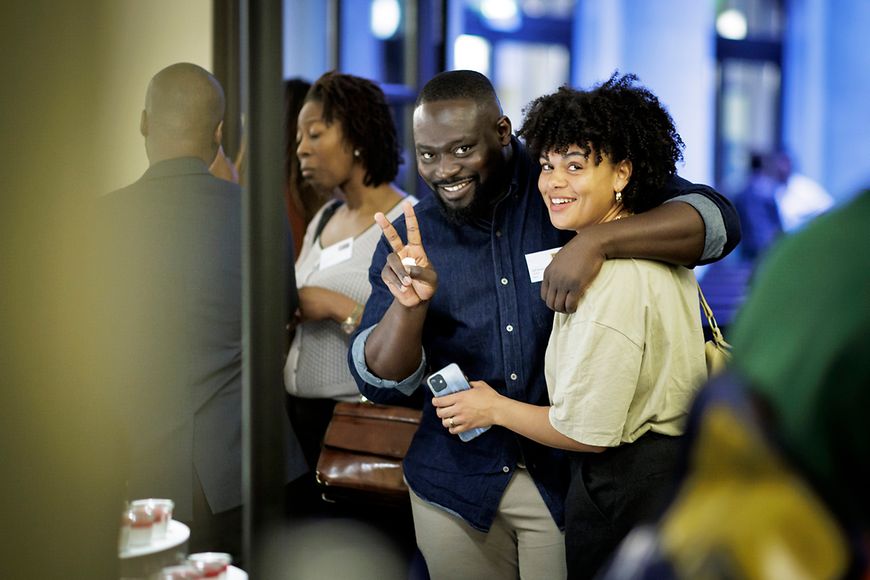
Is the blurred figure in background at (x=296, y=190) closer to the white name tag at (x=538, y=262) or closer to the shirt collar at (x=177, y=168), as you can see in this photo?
the white name tag at (x=538, y=262)

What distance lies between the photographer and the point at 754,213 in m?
9.47

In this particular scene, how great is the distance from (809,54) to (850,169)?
1.67 m

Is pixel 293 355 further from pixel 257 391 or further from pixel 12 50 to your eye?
pixel 12 50

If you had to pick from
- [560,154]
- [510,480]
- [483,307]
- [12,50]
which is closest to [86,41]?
[12,50]

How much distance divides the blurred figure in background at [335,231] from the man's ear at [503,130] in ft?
2.28

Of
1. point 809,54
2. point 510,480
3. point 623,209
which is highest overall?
→ point 809,54

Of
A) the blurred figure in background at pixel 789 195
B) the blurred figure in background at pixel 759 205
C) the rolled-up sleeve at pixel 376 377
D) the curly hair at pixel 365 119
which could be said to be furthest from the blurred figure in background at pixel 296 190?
the blurred figure in background at pixel 789 195

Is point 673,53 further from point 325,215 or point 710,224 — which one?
point 710,224

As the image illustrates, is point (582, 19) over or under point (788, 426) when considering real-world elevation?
over

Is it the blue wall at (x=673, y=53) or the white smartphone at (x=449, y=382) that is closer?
the white smartphone at (x=449, y=382)

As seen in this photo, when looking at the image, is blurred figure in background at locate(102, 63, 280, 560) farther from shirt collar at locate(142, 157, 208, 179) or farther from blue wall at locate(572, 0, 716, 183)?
blue wall at locate(572, 0, 716, 183)

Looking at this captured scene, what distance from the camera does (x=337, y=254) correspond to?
2.62m

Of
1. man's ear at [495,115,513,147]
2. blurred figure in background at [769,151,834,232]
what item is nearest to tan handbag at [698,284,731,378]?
man's ear at [495,115,513,147]

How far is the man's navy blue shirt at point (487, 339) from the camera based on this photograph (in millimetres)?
1845
